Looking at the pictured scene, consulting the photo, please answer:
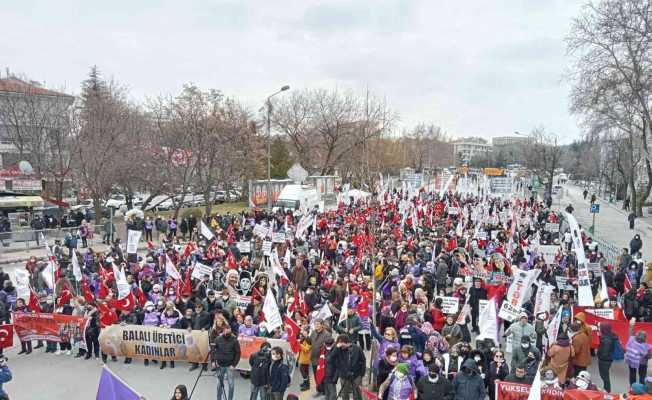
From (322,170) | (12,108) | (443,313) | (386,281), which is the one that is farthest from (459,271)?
(322,170)

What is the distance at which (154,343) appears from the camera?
9.97 meters

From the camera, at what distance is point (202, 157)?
1208 inches

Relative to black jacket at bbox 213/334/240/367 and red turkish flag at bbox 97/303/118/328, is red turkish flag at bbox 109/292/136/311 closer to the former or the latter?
red turkish flag at bbox 97/303/118/328

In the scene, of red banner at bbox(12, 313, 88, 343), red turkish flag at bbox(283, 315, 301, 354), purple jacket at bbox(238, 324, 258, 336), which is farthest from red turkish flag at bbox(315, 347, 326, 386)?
red banner at bbox(12, 313, 88, 343)

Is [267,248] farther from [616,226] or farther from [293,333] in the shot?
[616,226]

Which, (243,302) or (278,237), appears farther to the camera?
(278,237)

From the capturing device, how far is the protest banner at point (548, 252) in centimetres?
1612

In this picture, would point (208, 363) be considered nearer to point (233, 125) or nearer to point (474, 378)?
point (474, 378)

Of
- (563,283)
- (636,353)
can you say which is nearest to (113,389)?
(636,353)

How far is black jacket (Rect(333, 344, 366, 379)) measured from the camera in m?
7.76

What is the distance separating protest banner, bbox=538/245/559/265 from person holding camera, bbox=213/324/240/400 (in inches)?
458

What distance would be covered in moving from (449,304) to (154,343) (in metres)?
6.09

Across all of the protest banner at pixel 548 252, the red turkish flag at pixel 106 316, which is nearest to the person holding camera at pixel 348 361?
the red turkish flag at pixel 106 316

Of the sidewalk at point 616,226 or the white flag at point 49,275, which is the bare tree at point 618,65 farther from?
the white flag at point 49,275
